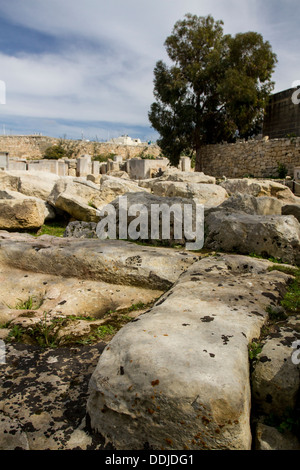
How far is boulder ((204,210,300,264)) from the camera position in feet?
12.7

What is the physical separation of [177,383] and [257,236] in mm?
2825

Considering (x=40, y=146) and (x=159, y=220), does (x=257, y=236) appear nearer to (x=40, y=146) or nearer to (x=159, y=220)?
(x=159, y=220)

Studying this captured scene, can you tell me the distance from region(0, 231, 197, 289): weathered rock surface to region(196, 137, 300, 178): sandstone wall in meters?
14.4

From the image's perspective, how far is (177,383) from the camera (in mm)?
1479

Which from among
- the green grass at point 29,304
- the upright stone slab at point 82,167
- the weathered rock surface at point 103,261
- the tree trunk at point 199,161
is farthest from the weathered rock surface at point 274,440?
the upright stone slab at point 82,167

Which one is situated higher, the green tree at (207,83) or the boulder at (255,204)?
the green tree at (207,83)

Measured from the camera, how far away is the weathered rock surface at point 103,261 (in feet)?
11.2

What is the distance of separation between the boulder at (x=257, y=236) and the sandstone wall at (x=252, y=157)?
13321 mm

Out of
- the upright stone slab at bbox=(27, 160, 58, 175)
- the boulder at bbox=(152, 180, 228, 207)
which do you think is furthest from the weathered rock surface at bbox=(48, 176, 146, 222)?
the upright stone slab at bbox=(27, 160, 58, 175)

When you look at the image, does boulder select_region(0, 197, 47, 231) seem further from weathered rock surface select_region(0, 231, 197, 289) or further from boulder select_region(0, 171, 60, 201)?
weathered rock surface select_region(0, 231, 197, 289)

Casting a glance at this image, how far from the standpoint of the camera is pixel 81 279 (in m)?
3.52

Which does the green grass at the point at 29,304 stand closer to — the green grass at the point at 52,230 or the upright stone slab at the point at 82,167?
the green grass at the point at 52,230

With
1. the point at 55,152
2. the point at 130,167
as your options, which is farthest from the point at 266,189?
the point at 55,152
